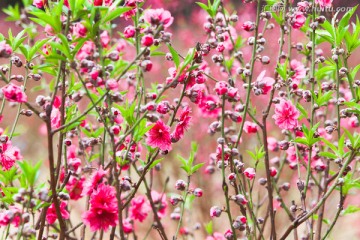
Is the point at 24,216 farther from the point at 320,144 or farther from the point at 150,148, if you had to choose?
the point at 320,144

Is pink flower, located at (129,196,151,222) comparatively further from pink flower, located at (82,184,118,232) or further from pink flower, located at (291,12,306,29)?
pink flower, located at (291,12,306,29)

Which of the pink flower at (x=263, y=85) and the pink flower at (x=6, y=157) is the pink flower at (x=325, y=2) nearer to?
the pink flower at (x=263, y=85)

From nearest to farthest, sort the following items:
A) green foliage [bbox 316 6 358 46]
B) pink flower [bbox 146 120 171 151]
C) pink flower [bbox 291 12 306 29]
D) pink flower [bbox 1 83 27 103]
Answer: pink flower [bbox 1 83 27 103] → pink flower [bbox 146 120 171 151] → green foliage [bbox 316 6 358 46] → pink flower [bbox 291 12 306 29]

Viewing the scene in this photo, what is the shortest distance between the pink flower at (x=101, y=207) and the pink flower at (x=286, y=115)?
0.56m

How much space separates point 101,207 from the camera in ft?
4.71

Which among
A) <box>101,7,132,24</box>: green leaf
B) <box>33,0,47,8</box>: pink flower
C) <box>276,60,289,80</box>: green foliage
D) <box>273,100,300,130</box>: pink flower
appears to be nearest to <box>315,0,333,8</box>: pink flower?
<box>276,60,289,80</box>: green foliage

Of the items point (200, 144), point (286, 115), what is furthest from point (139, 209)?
point (200, 144)

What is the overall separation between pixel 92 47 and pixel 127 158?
57 centimetres

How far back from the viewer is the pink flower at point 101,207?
144cm

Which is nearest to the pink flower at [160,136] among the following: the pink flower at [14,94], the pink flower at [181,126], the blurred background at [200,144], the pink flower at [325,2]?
the pink flower at [181,126]

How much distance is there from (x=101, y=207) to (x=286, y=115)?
2.07 feet

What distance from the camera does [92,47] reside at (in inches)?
75.7

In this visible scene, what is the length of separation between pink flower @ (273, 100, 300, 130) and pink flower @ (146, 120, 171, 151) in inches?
13.7

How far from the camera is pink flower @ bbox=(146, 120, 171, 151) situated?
5.08 ft
